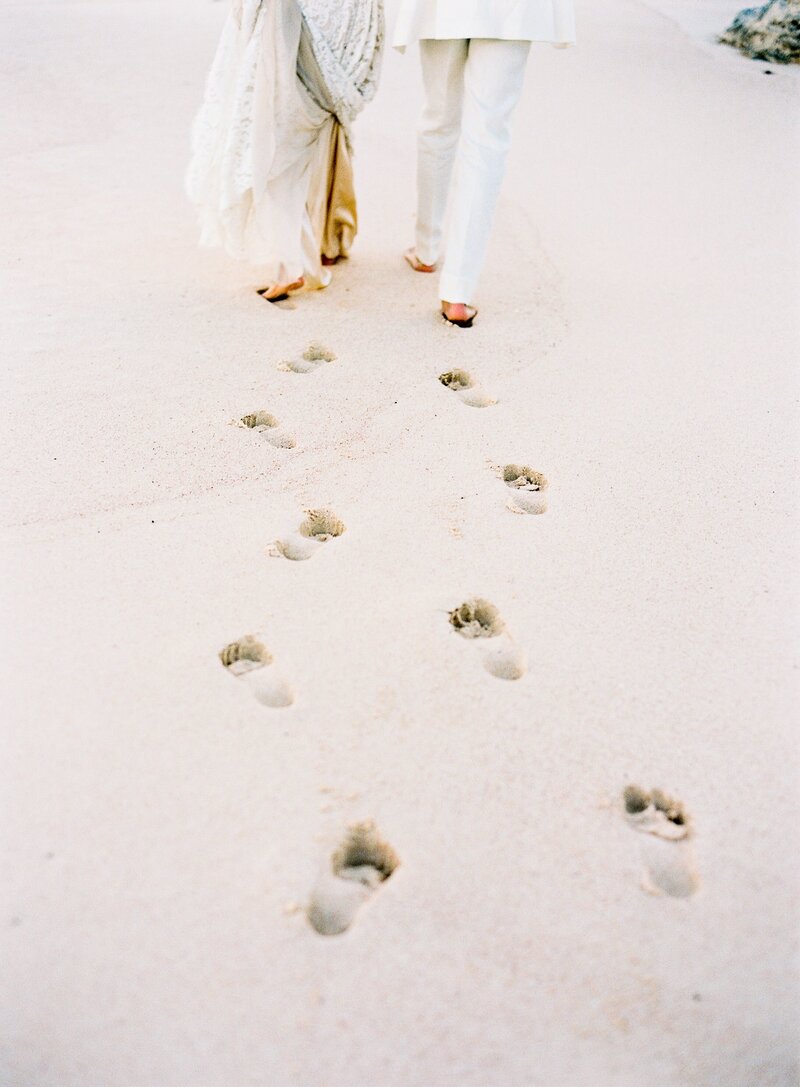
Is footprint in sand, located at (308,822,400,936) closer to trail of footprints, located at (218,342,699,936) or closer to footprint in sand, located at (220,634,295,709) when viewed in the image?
trail of footprints, located at (218,342,699,936)

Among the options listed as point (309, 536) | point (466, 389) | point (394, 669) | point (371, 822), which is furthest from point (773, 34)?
point (371, 822)

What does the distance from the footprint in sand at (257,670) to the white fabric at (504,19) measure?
1.57 metres

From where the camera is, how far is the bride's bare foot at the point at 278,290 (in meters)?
2.42

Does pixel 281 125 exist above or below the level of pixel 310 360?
above

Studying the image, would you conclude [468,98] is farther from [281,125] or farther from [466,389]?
[466,389]

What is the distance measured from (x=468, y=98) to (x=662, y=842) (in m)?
1.87

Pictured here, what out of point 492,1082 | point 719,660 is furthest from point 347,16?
point 492,1082

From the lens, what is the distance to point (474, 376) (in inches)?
86.3

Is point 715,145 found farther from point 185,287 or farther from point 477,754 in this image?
point 477,754

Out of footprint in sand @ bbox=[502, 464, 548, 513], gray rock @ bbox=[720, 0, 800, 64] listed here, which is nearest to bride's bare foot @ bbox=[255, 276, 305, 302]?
footprint in sand @ bbox=[502, 464, 548, 513]

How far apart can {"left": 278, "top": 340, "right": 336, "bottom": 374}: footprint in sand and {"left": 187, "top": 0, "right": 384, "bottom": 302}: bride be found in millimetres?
307

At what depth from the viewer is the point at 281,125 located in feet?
7.16

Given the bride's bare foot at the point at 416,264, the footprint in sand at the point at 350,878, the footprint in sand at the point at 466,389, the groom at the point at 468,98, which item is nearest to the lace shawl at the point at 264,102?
the groom at the point at 468,98

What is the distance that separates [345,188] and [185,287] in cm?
55
